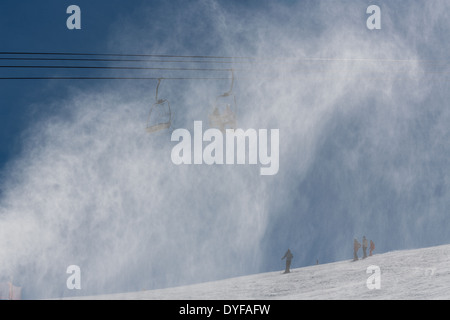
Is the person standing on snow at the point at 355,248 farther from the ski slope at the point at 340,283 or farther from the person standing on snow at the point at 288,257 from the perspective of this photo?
the person standing on snow at the point at 288,257

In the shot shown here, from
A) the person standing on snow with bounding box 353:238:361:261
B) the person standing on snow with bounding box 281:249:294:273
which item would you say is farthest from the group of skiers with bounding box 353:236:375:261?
the person standing on snow with bounding box 281:249:294:273

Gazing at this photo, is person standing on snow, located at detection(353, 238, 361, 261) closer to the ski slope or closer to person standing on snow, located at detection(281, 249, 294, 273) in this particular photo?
the ski slope

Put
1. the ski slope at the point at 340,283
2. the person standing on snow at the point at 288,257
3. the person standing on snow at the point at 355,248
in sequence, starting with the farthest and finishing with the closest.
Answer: the person standing on snow at the point at 355,248, the person standing on snow at the point at 288,257, the ski slope at the point at 340,283

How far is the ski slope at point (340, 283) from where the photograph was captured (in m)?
20.2

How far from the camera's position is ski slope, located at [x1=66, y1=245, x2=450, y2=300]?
2020cm

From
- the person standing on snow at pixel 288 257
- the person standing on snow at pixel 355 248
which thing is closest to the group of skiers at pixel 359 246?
the person standing on snow at pixel 355 248

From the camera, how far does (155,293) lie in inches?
862

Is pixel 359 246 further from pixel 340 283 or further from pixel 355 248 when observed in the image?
pixel 340 283

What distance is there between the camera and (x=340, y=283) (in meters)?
22.1

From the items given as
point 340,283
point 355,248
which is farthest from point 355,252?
point 340,283
